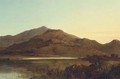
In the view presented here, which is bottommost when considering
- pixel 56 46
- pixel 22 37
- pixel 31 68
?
pixel 31 68

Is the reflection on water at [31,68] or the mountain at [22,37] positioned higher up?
the mountain at [22,37]

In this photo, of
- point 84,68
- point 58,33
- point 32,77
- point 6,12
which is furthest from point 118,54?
point 6,12

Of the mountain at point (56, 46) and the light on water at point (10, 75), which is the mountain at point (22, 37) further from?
the light on water at point (10, 75)

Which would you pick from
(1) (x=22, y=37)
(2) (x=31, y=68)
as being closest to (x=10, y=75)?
(2) (x=31, y=68)

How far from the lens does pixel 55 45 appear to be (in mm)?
9250

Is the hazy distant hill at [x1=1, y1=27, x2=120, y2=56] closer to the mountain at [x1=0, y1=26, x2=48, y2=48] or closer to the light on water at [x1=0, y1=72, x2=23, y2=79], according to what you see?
the mountain at [x1=0, y1=26, x2=48, y2=48]

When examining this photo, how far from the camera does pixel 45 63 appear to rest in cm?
918

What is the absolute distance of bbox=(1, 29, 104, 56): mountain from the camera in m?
9.23

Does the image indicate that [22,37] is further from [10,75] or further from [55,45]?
[10,75]

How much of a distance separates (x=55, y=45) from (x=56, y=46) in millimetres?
33

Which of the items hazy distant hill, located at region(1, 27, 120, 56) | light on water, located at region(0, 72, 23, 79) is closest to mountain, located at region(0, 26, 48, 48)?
hazy distant hill, located at region(1, 27, 120, 56)

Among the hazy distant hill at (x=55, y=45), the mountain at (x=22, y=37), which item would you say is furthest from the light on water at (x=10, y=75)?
the mountain at (x=22, y=37)

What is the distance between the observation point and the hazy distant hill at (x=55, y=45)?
9219mm

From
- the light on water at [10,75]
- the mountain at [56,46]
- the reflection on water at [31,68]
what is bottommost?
the light on water at [10,75]
